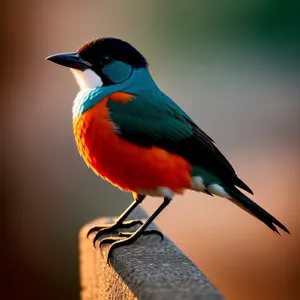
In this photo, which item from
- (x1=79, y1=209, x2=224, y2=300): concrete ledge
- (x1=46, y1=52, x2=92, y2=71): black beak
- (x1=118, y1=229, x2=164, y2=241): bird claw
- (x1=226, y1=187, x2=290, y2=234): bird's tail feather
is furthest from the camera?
(x1=46, y1=52, x2=92, y2=71): black beak

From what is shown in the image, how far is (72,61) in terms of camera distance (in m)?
3.00

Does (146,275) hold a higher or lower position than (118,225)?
higher

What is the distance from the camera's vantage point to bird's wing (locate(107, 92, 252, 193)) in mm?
2816

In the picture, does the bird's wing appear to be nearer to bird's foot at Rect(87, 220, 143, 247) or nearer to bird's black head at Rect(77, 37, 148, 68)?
bird's black head at Rect(77, 37, 148, 68)

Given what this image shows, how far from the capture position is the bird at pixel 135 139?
2.77m

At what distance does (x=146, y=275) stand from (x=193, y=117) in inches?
298

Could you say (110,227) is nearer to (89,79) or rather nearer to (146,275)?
(89,79)

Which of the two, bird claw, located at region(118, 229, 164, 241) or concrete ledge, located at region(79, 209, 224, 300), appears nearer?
concrete ledge, located at region(79, 209, 224, 300)

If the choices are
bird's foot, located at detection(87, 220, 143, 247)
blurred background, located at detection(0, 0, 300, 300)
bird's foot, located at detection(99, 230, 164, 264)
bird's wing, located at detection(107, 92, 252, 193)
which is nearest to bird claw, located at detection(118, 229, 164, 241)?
bird's foot, located at detection(99, 230, 164, 264)

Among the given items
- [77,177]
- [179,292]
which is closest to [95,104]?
[179,292]

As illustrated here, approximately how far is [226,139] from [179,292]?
22.6ft

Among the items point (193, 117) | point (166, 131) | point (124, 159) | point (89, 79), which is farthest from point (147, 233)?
point (193, 117)

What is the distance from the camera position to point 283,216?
625 centimetres

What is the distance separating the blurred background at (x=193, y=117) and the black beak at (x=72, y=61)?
2133 mm
